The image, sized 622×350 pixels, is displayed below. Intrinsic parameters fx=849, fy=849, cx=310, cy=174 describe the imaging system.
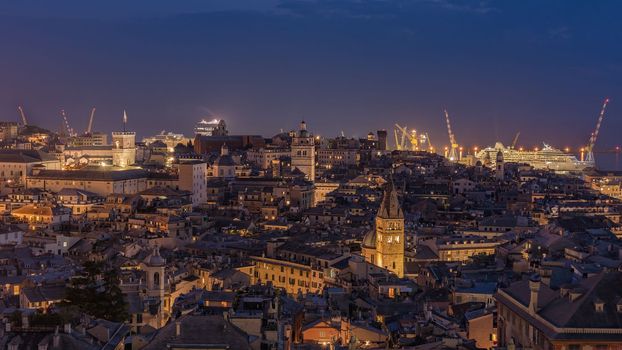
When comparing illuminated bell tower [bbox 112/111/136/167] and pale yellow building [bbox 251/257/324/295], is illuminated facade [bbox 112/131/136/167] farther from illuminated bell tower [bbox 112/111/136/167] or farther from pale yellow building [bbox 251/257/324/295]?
pale yellow building [bbox 251/257/324/295]

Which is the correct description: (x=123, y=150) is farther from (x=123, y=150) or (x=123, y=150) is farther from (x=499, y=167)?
(x=499, y=167)

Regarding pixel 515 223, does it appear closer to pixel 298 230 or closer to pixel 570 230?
pixel 570 230

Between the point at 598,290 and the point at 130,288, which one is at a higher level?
the point at 598,290

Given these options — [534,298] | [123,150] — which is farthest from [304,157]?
[534,298]

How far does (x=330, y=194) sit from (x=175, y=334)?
7528 cm

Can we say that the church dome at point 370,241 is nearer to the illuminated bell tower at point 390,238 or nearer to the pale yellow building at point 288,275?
the illuminated bell tower at point 390,238

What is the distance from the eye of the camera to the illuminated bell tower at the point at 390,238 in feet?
175

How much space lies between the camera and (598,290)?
25312mm

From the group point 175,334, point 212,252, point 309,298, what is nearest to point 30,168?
point 212,252

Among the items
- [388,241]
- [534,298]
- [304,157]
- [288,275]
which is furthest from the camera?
[304,157]

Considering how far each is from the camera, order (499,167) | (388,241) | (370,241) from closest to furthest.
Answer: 1. (388,241)
2. (370,241)
3. (499,167)

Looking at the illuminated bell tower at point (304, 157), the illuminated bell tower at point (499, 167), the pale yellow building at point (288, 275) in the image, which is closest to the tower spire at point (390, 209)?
the pale yellow building at point (288, 275)

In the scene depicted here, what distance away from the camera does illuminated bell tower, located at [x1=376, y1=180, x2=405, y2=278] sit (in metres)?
53.4

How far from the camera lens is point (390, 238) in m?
53.9
